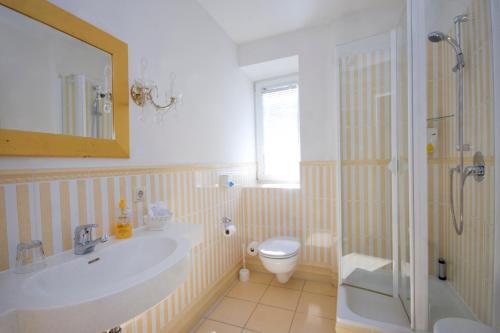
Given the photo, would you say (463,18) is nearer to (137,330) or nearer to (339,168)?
(339,168)

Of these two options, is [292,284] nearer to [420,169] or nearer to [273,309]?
[273,309]

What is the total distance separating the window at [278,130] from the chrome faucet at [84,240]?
218 centimetres

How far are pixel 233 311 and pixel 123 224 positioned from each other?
123cm

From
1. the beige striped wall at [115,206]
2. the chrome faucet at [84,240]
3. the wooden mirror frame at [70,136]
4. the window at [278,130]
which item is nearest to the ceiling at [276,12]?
the window at [278,130]

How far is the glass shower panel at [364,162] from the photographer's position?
64.8 inches

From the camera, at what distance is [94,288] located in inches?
27.4

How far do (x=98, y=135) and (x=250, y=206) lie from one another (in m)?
1.71

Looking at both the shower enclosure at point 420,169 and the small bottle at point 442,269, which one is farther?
the small bottle at point 442,269

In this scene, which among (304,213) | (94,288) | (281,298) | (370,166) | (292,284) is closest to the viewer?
(94,288)

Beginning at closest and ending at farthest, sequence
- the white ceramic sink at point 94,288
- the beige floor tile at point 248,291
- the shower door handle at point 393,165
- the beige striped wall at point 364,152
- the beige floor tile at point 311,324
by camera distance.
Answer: the white ceramic sink at point 94,288, the shower door handle at point 393,165, the beige floor tile at point 311,324, the beige striped wall at point 364,152, the beige floor tile at point 248,291

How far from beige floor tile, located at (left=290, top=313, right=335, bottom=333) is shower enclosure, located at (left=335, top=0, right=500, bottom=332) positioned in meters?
0.26

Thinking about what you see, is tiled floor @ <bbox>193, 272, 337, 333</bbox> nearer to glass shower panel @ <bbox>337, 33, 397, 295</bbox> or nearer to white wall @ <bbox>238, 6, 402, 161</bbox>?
glass shower panel @ <bbox>337, 33, 397, 295</bbox>

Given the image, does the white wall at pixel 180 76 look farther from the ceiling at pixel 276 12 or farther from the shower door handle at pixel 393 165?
Answer: the shower door handle at pixel 393 165

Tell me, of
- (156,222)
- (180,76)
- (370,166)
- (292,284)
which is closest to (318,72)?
(370,166)
